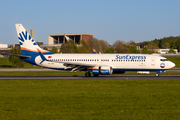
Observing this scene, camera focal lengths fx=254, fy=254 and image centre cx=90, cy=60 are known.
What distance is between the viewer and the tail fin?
4294 cm

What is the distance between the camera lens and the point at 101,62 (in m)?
39.4

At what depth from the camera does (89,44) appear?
13700cm

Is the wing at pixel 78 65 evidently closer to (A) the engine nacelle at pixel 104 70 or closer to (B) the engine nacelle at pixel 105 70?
(A) the engine nacelle at pixel 104 70

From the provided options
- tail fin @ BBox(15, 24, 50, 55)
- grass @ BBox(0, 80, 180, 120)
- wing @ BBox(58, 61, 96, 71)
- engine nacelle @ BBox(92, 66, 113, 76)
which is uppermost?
tail fin @ BBox(15, 24, 50, 55)

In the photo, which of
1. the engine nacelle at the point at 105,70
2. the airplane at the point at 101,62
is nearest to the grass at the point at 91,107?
the engine nacelle at the point at 105,70

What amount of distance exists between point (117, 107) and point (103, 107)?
2.69ft

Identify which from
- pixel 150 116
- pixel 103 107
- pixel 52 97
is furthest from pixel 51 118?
pixel 52 97

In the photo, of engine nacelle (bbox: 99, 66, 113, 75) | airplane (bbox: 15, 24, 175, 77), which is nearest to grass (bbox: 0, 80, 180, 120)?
engine nacelle (bbox: 99, 66, 113, 75)

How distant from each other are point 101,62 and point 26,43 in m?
13.7

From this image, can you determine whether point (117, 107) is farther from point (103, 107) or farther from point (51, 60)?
point (51, 60)

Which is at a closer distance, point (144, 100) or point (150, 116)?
point (150, 116)

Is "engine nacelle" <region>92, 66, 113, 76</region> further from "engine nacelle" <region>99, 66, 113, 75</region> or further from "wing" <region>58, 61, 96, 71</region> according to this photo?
"wing" <region>58, 61, 96, 71</region>

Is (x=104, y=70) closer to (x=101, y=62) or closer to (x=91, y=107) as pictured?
(x=101, y=62)

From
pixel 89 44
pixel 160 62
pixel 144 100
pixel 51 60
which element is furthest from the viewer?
pixel 89 44
